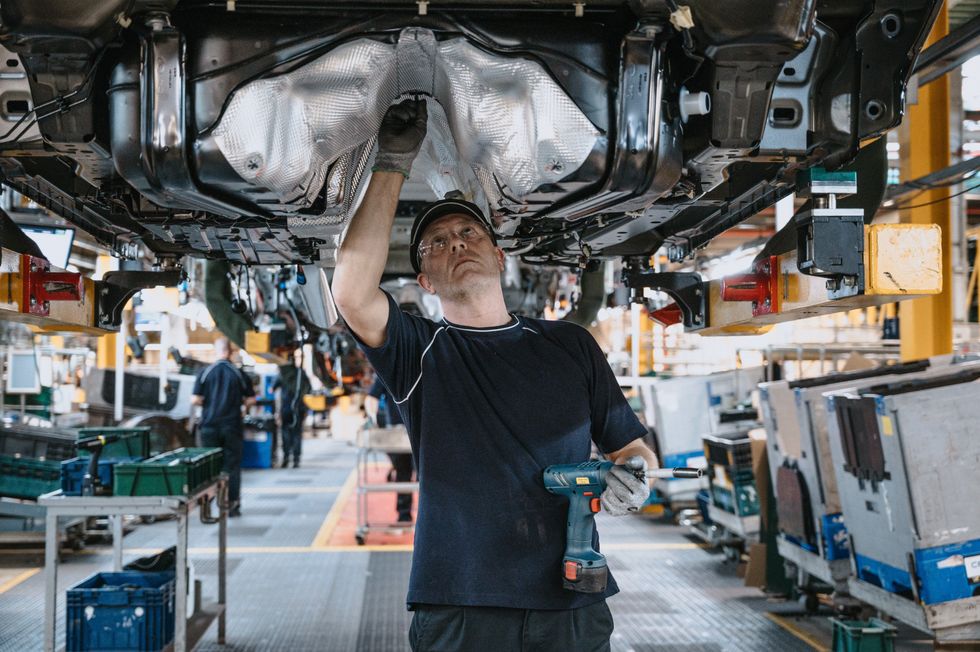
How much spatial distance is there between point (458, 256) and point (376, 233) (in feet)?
1.00

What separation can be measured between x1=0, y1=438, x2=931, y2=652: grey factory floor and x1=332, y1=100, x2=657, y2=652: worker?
279 cm

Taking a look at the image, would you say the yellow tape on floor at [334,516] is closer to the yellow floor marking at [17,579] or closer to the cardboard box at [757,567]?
the yellow floor marking at [17,579]

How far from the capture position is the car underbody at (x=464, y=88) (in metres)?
1.80

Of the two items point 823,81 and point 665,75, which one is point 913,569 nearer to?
point 823,81

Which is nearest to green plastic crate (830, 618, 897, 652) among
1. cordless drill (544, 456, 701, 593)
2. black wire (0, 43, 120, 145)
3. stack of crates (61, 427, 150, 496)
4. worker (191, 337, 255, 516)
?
cordless drill (544, 456, 701, 593)

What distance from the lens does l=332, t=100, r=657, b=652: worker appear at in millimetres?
1973

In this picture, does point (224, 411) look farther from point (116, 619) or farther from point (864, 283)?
point (864, 283)

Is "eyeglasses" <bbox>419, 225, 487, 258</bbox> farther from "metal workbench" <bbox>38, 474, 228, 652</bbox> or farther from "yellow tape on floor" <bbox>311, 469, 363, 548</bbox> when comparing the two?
"yellow tape on floor" <bbox>311, 469, 363, 548</bbox>

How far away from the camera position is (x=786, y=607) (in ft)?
18.1

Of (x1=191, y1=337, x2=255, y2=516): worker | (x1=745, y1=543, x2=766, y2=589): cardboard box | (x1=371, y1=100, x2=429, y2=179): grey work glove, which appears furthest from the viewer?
(x1=191, y1=337, x2=255, y2=516): worker

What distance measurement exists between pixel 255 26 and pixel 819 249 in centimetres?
148

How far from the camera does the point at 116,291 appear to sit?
10.9 feet

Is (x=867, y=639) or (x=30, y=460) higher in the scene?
(x=30, y=460)

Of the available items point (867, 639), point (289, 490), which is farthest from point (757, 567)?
point (289, 490)
